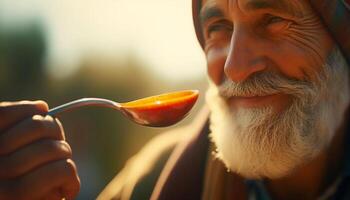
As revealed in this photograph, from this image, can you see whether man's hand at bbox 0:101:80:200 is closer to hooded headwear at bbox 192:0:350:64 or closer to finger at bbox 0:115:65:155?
finger at bbox 0:115:65:155

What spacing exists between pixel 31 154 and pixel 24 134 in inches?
2.0

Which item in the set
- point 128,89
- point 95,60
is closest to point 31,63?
point 95,60

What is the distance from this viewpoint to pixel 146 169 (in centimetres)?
247

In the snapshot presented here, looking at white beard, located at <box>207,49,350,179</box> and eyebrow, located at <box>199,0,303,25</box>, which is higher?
eyebrow, located at <box>199,0,303,25</box>

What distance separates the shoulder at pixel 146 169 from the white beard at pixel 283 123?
0.43 m

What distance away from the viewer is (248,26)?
6.36 ft

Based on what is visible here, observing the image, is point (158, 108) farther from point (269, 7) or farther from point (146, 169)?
point (146, 169)

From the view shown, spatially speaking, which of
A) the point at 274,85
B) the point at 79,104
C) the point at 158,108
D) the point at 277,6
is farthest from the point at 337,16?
the point at 79,104

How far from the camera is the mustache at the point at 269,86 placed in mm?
1882

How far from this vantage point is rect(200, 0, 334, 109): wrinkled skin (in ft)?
6.17

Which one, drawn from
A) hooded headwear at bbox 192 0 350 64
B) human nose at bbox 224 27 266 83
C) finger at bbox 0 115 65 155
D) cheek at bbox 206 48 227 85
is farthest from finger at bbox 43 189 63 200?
hooded headwear at bbox 192 0 350 64

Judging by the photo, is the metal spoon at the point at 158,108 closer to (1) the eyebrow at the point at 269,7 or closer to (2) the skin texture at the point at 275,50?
(2) the skin texture at the point at 275,50

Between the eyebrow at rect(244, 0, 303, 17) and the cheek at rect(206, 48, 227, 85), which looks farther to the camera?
the cheek at rect(206, 48, 227, 85)

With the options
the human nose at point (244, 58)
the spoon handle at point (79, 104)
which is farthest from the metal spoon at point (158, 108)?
the human nose at point (244, 58)
